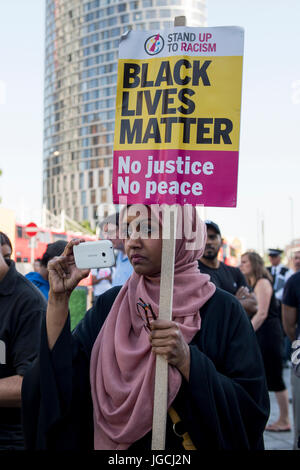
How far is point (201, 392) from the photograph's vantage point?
1919mm

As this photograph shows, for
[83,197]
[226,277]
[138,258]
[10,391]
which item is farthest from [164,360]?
[83,197]

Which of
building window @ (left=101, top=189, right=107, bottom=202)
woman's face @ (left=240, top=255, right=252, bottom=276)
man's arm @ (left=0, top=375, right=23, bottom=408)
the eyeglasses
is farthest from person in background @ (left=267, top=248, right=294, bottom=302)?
building window @ (left=101, top=189, right=107, bottom=202)

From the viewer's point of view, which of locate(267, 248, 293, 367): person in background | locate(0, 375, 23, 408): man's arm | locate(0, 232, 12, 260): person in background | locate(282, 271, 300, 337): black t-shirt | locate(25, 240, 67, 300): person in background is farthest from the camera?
locate(267, 248, 293, 367): person in background

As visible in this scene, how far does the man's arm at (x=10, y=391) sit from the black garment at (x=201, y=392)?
44 centimetres

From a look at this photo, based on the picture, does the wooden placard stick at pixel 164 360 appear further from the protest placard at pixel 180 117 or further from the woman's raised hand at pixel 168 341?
the protest placard at pixel 180 117

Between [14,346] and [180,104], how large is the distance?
135 cm

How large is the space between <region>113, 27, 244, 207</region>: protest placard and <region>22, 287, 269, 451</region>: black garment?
47cm

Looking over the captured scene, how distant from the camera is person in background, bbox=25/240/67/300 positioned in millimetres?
4038

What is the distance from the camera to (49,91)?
10675cm

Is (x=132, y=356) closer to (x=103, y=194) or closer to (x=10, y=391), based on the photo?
(x=10, y=391)

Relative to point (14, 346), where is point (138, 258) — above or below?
above

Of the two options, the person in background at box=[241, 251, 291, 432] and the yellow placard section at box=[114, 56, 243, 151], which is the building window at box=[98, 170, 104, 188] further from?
the yellow placard section at box=[114, 56, 243, 151]

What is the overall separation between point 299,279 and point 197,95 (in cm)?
294
